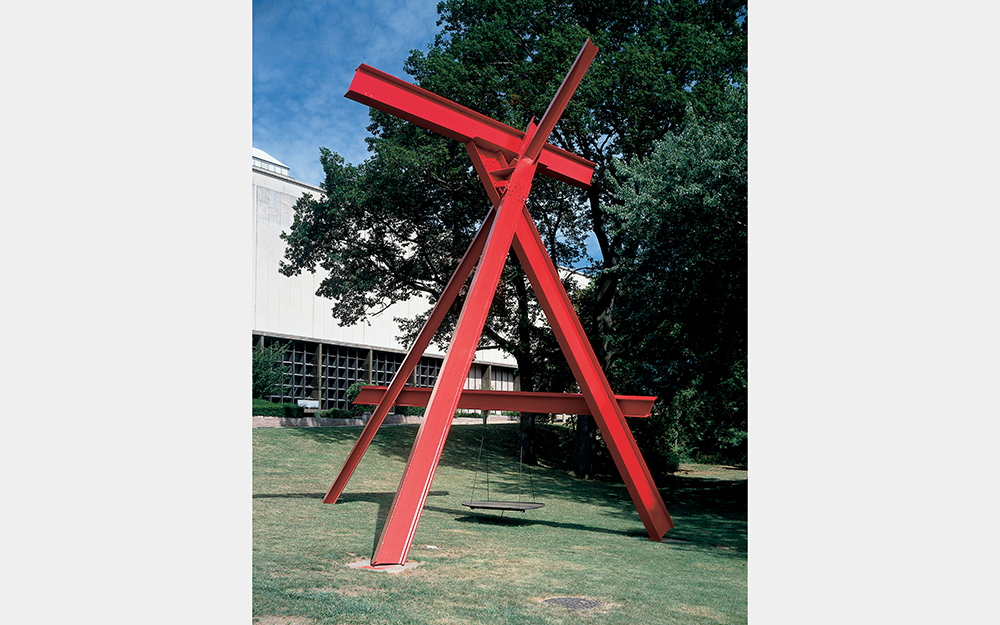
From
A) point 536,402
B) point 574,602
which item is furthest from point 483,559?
point 536,402

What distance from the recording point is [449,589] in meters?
6.10

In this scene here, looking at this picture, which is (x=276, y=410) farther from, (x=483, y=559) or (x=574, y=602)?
(x=574, y=602)

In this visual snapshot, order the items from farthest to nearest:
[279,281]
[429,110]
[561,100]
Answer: [279,281], [561,100], [429,110]

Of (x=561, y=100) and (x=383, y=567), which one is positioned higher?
(x=561, y=100)

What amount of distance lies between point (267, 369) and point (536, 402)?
469 inches

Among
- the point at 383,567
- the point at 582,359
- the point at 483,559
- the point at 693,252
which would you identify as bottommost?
the point at 483,559

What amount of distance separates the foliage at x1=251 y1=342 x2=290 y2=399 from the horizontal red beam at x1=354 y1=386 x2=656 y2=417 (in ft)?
32.6

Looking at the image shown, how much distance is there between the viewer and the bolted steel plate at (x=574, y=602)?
5824 millimetres

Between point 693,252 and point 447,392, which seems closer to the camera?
point 447,392

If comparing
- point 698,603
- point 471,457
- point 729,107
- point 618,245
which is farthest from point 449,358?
point 471,457

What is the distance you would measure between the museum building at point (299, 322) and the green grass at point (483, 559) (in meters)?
6.23

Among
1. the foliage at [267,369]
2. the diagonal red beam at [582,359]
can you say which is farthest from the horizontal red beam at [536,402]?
the foliage at [267,369]

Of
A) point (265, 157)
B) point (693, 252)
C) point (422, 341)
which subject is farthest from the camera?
point (265, 157)

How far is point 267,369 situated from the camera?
19078 mm
